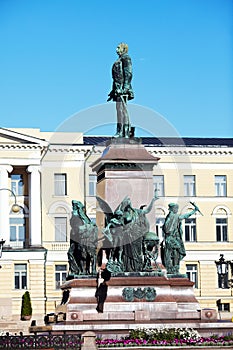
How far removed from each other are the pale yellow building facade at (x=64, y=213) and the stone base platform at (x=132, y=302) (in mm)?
42354

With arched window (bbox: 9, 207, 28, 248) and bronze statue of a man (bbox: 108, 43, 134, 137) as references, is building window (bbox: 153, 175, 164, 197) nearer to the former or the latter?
arched window (bbox: 9, 207, 28, 248)

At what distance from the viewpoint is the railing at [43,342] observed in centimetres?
2334

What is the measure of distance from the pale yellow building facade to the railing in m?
48.5

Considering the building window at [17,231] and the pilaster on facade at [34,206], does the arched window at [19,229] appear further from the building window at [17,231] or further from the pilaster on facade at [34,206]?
A: the pilaster on facade at [34,206]

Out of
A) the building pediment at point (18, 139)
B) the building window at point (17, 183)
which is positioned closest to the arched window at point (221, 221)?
the building pediment at point (18, 139)

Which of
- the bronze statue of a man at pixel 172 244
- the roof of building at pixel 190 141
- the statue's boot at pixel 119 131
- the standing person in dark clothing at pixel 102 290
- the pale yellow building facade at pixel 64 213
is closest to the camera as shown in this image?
the standing person in dark clothing at pixel 102 290

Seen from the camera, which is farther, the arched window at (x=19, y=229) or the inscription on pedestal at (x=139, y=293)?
the arched window at (x=19, y=229)

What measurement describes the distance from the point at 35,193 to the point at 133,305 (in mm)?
48071

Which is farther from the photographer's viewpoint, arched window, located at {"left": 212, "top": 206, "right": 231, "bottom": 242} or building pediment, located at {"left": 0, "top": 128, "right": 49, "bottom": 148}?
arched window, located at {"left": 212, "top": 206, "right": 231, "bottom": 242}

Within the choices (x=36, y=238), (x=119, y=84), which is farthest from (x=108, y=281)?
(x=36, y=238)

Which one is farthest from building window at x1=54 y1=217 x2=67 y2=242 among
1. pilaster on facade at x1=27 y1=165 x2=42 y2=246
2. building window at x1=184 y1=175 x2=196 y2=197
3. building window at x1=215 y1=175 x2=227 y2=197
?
building window at x1=215 y1=175 x2=227 y2=197

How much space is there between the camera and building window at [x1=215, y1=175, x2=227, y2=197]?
77.1m

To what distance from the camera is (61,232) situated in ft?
247

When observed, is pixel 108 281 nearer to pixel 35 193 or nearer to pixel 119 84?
pixel 119 84
